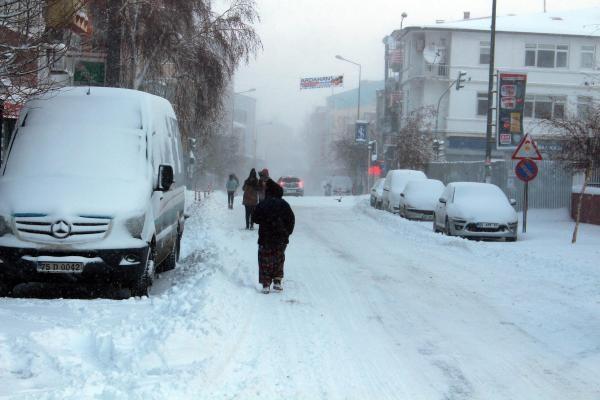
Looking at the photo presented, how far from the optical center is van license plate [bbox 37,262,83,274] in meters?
9.62

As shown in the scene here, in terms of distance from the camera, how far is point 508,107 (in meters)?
25.8

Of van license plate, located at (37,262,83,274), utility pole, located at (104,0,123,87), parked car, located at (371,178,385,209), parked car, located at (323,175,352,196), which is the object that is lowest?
Answer: parked car, located at (323,175,352,196)

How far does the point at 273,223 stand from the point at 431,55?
150ft

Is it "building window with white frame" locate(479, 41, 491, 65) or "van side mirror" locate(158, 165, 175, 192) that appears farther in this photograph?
"building window with white frame" locate(479, 41, 491, 65)

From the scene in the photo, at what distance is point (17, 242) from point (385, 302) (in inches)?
187

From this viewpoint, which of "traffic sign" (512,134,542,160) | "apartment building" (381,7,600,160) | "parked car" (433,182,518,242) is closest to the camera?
"traffic sign" (512,134,542,160)

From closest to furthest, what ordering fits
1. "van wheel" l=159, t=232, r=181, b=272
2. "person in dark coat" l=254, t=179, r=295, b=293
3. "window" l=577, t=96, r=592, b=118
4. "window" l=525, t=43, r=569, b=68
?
"person in dark coat" l=254, t=179, r=295, b=293
"van wheel" l=159, t=232, r=181, b=272
"window" l=577, t=96, r=592, b=118
"window" l=525, t=43, r=569, b=68

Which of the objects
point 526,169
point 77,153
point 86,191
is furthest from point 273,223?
point 526,169

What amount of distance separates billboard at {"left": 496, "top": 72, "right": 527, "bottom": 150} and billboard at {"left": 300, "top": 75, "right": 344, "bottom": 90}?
49.1 m

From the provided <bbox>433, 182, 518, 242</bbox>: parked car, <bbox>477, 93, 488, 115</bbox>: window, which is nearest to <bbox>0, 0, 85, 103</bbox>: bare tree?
<bbox>433, 182, 518, 242</bbox>: parked car

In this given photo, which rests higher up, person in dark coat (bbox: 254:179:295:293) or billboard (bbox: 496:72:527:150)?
billboard (bbox: 496:72:527:150)

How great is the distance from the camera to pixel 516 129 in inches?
1025

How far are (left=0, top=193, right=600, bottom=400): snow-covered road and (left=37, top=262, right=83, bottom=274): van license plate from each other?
0.36m

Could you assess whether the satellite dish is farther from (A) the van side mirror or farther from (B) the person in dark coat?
(A) the van side mirror
